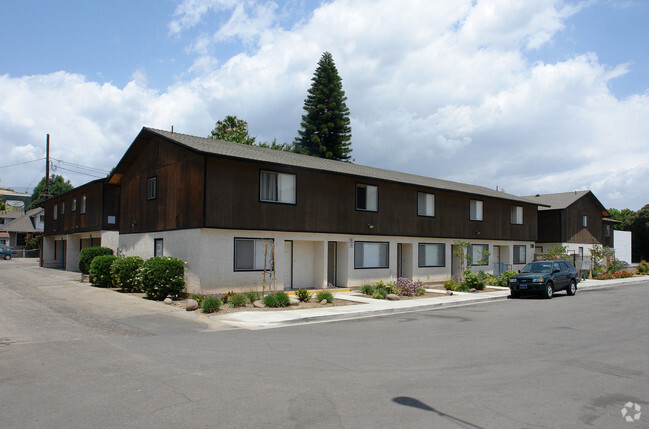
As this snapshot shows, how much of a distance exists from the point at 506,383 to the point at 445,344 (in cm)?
316

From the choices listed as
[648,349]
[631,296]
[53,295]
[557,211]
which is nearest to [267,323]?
[648,349]

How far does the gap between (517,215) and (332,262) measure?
1817 centimetres

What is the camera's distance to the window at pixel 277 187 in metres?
20.4

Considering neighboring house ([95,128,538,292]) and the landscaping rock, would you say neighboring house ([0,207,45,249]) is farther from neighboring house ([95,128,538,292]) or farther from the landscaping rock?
the landscaping rock

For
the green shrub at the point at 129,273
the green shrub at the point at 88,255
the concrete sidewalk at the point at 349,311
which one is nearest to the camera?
the concrete sidewalk at the point at 349,311

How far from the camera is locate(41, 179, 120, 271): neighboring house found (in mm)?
30984

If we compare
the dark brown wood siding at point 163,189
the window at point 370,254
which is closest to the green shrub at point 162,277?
the dark brown wood siding at point 163,189

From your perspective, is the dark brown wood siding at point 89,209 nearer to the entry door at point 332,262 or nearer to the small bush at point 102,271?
the small bush at point 102,271

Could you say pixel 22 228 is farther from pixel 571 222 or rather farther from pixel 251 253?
pixel 571 222

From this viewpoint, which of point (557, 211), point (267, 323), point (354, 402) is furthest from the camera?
point (557, 211)

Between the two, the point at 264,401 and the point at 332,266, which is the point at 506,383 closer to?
the point at 264,401

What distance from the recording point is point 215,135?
47719mm

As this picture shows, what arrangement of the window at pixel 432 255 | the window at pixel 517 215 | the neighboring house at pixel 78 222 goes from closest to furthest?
the window at pixel 432 255 → the neighboring house at pixel 78 222 → the window at pixel 517 215

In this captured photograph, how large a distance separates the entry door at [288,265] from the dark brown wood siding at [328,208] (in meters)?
1.27
